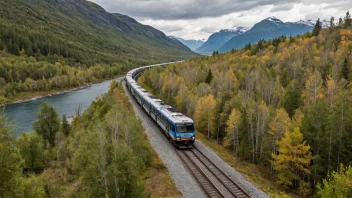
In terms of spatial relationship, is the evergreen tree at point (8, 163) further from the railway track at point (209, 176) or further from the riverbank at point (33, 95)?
the riverbank at point (33, 95)

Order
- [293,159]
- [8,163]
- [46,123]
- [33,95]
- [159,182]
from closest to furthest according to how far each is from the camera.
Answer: [8,163] → [159,182] → [293,159] → [46,123] → [33,95]

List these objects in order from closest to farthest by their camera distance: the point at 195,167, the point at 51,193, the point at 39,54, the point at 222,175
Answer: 1. the point at 51,193
2. the point at 222,175
3. the point at 195,167
4. the point at 39,54

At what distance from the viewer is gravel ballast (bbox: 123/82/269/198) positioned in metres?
22.8

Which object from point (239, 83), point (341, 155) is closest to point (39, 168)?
point (341, 155)

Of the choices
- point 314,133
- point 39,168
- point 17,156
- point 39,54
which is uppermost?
point 39,54

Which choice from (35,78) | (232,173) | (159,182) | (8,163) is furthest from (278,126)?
(35,78)

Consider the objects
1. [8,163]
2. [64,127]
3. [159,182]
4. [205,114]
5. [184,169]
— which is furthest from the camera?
[64,127]

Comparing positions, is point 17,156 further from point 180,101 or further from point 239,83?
point 239,83

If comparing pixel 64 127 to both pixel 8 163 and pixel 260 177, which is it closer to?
pixel 260 177

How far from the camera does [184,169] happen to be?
2714 centimetres

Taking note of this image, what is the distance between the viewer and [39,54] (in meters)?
178

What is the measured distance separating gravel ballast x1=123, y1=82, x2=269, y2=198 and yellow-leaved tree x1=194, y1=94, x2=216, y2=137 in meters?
12.9

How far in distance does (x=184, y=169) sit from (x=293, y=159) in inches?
498

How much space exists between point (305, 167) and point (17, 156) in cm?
3071
